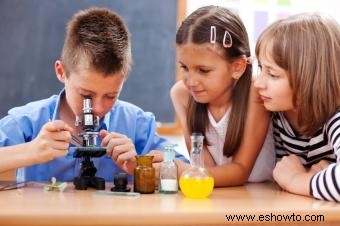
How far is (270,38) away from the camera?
144cm

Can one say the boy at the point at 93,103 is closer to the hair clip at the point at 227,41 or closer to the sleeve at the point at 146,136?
the sleeve at the point at 146,136

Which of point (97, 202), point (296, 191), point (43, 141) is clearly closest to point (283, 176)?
point (296, 191)

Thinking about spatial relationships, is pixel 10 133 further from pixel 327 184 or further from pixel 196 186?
pixel 327 184

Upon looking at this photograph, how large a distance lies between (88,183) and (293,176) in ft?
1.77

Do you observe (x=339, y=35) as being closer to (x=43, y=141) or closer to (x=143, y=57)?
(x=43, y=141)

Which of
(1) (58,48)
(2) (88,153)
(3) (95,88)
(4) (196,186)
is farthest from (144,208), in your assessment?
(1) (58,48)

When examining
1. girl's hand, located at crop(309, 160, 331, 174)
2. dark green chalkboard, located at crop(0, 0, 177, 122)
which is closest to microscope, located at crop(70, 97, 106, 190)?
girl's hand, located at crop(309, 160, 331, 174)

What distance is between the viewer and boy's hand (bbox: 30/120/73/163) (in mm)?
1245

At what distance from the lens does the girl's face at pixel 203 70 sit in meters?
1.52

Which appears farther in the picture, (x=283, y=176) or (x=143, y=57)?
(x=143, y=57)

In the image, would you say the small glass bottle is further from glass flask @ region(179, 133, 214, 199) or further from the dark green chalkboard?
the dark green chalkboard

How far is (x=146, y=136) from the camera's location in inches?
69.1

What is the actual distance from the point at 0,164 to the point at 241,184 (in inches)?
26.5

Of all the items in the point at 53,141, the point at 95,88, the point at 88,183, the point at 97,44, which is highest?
the point at 97,44
